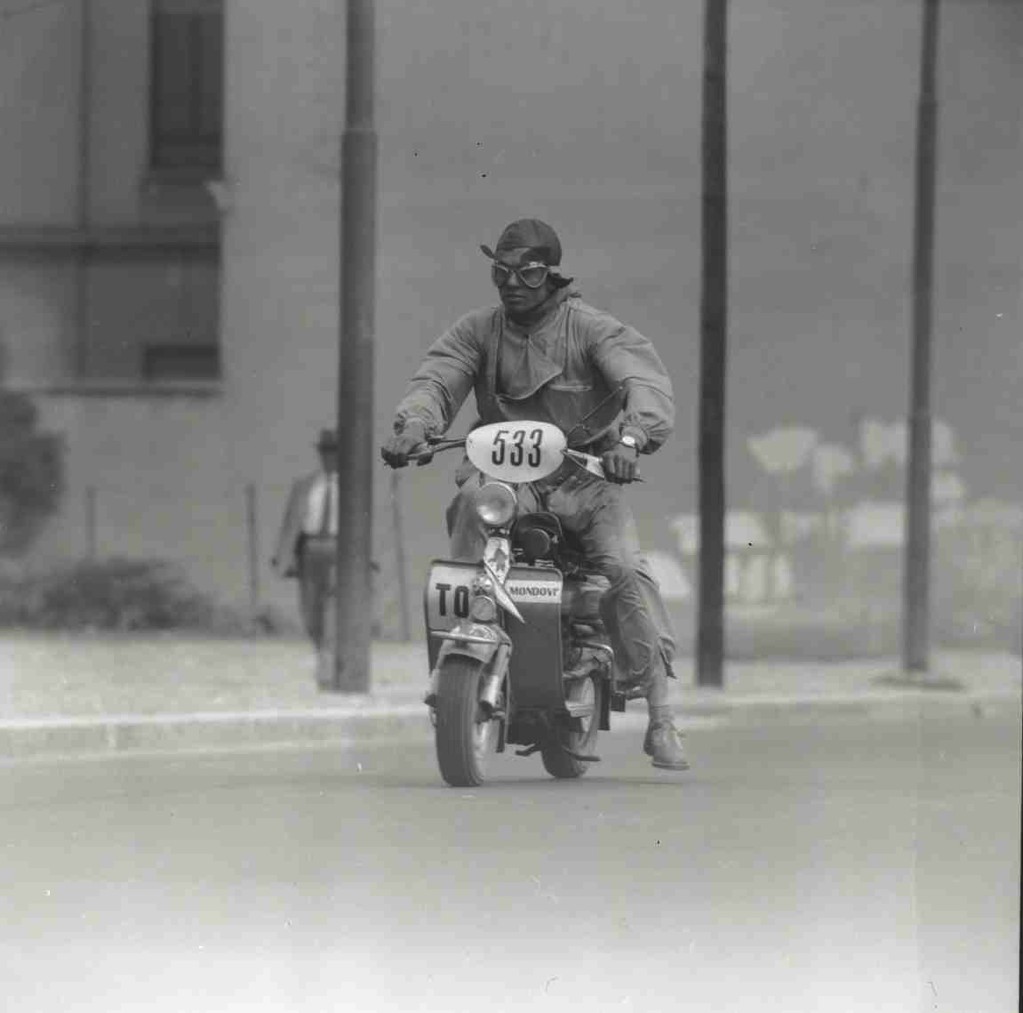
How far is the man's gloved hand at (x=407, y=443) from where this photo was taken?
6.02m

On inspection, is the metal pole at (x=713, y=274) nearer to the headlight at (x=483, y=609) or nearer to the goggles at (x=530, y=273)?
the goggles at (x=530, y=273)

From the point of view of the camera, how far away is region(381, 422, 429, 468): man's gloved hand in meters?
6.02

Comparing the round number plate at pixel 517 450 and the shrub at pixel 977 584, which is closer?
the round number plate at pixel 517 450

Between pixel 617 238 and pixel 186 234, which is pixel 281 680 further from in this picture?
pixel 617 238

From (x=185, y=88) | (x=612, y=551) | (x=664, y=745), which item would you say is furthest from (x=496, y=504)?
(x=185, y=88)

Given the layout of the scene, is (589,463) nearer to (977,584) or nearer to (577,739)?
(577,739)

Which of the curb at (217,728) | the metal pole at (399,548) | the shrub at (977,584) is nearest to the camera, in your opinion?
the metal pole at (399,548)

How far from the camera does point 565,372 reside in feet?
19.4

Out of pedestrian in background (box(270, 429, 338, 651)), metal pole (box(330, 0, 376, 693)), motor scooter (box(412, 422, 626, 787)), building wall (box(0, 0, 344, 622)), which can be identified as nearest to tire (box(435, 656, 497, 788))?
motor scooter (box(412, 422, 626, 787))

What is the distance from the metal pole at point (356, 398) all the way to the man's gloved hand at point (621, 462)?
8.94 ft

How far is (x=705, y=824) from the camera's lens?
641 cm

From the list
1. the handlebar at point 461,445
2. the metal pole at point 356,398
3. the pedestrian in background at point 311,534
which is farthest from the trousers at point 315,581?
the handlebar at point 461,445

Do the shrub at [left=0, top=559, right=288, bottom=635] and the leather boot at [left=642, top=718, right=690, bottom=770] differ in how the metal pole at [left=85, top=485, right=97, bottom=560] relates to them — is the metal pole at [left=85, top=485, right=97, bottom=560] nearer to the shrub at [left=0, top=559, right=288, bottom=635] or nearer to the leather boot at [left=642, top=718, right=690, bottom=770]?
the shrub at [left=0, top=559, right=288, bottom=635]

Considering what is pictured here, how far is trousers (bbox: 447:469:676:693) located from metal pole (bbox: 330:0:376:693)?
7.98 ft
